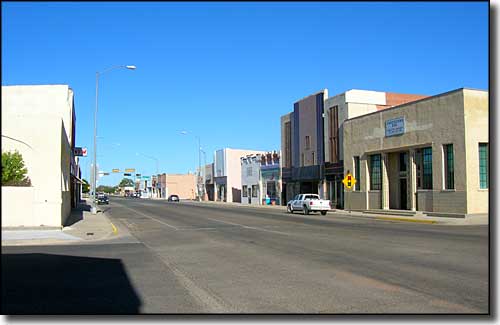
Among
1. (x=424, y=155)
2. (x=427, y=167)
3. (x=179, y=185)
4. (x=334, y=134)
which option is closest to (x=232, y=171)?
A: (x=334, y=134)

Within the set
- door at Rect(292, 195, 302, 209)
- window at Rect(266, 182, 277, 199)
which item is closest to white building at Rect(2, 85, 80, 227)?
door at Rect(292, 195, 302, 209)

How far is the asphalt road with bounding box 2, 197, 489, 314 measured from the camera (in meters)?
7.39

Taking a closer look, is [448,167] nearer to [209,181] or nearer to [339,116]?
[339,116]

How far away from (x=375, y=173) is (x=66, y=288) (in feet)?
117

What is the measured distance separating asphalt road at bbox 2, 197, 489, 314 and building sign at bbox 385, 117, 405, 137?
21.3 metres

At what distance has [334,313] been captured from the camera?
22.4ft

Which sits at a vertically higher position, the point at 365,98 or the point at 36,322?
the point at 365,98

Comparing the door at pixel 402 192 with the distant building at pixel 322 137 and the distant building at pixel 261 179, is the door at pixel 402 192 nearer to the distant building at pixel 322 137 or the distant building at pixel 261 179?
the distant building at pixel 322 137

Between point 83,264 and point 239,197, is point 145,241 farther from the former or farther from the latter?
point 239,197

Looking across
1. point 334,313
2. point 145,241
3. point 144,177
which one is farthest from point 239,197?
point 144,177

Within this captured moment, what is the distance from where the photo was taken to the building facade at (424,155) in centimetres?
3139

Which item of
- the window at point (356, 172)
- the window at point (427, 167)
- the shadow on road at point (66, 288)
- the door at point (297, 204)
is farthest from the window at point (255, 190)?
the shadow on road at point (66, 288)

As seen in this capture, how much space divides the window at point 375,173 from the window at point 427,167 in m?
5.32

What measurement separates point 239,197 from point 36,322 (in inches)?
2904
